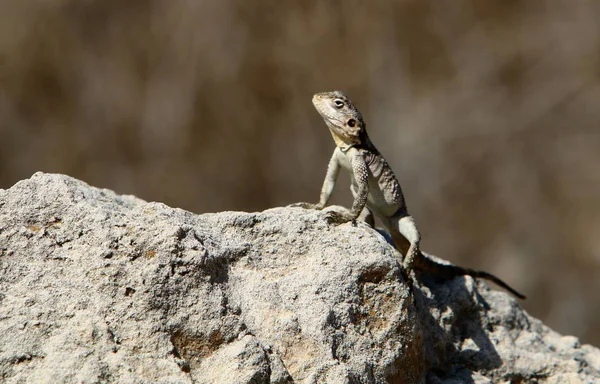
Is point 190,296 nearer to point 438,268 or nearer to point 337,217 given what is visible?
point 337,217

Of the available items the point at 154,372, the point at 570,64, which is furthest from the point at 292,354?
the point at 570,64

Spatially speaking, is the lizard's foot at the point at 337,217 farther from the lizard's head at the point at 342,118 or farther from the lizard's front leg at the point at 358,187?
the lizard's head at the point at 342,118

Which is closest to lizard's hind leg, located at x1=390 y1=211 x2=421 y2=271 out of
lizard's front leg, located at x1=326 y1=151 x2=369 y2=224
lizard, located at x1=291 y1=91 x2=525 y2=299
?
lizard, located at x1=291 y1=91 x2=525 y2=299

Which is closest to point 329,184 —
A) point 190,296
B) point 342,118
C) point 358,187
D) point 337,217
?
point 358,187

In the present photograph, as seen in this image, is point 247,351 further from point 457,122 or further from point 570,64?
point 570,64

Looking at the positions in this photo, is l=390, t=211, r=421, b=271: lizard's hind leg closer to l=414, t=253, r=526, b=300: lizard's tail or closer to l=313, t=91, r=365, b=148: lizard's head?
l=414, t=253, r=526, b=300: lizard's tail
